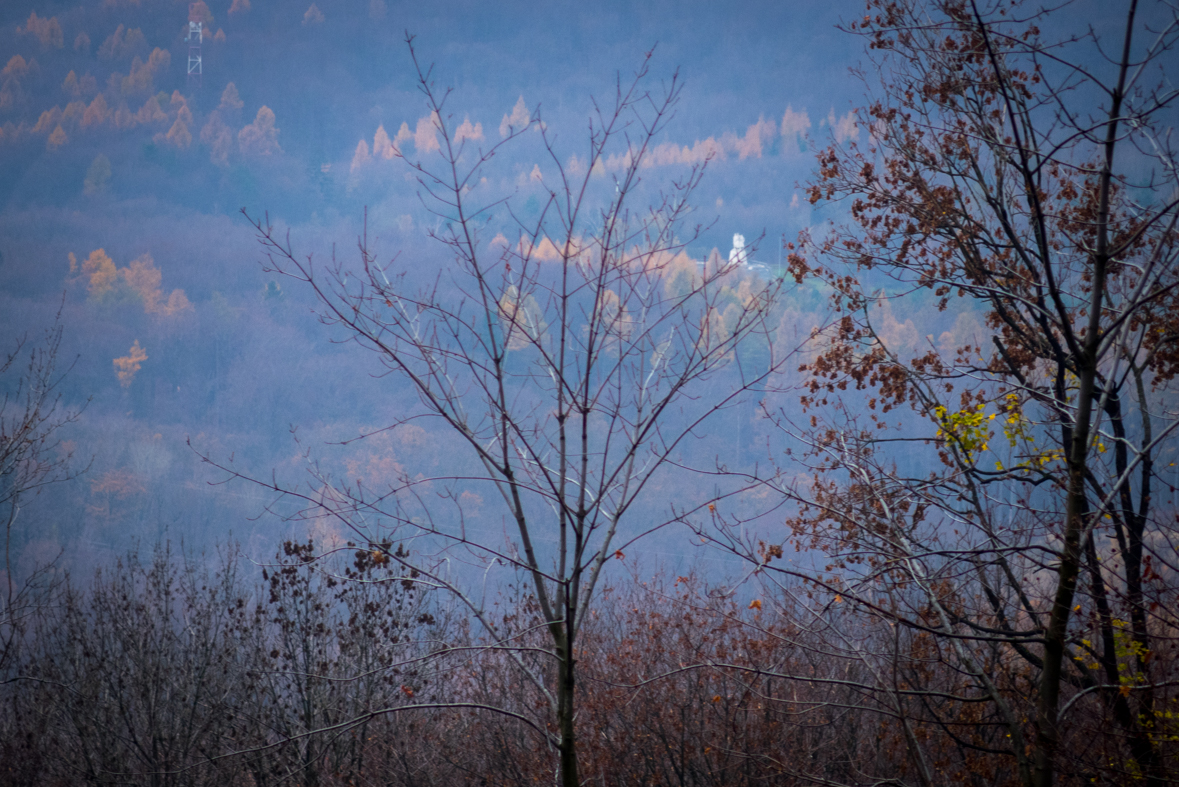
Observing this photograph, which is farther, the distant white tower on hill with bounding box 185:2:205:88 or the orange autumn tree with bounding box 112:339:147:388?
the distant white tower on hill with bounding box 185:2:205:88

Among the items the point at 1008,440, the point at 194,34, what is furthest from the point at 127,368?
the point at 1008,440

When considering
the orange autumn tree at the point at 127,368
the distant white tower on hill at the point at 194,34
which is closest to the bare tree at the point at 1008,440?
the orange autumn tree at the point at 127,368

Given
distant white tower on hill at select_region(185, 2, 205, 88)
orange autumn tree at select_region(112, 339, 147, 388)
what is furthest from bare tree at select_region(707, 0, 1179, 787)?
distant white tower on hill at select_region(185, 2, 205, 88)

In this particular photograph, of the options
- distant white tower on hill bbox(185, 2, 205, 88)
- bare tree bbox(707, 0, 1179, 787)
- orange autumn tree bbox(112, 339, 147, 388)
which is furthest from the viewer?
distant white tower on hill bbox(185, 2, 205, 88)

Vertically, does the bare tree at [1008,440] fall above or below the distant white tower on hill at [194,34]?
below

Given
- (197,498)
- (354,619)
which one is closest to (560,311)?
(354,619)

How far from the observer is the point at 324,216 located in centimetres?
8431

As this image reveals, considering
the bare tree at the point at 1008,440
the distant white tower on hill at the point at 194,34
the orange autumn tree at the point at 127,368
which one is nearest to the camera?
the bare tree at the point at 1008,440

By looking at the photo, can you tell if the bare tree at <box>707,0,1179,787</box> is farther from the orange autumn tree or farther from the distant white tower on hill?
the distant white tower on hill

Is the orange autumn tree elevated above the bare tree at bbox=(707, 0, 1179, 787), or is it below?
above

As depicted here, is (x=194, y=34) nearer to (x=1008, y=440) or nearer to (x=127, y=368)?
(x=127, y=368)

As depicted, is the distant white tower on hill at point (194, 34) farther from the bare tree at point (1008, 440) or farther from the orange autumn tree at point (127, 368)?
the bare tree at point (1008, 440)

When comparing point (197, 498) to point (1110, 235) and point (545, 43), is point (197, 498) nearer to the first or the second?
point (545, 43)

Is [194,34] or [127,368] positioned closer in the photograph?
[127,368]
